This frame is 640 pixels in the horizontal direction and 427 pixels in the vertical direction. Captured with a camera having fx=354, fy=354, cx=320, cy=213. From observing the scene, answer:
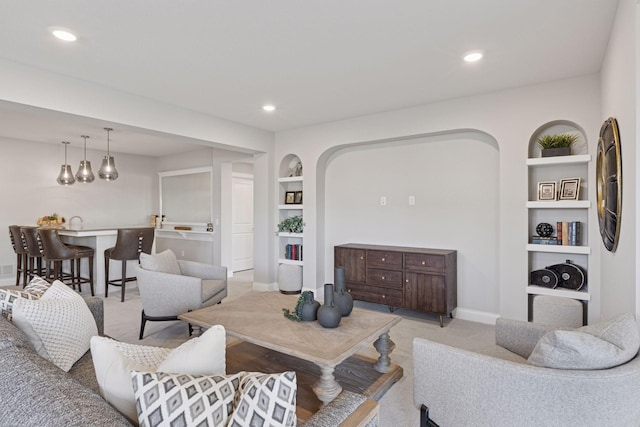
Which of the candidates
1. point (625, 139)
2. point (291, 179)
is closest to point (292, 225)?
→ point (291, 179)

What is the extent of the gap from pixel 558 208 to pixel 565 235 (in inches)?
10.5

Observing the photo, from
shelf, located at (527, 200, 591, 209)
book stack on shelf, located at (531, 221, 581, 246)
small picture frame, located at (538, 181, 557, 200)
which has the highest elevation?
small picture frame, located at (538, 181, 557, 200)

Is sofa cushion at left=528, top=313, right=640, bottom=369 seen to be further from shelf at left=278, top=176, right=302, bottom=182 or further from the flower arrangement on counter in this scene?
the flower arrangement on counter

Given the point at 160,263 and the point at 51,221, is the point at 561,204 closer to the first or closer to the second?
the point at 160,263

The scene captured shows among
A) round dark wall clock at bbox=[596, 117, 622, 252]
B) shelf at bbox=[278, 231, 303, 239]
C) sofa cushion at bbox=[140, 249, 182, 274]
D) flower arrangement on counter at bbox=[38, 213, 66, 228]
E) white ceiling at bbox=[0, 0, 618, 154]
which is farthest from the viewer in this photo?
flower arrangement on counter at bbox=[38, 213, 66, 228]

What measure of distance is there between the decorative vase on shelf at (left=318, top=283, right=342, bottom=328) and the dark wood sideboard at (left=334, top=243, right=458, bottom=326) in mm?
1780

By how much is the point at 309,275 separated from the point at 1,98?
3762 millimetres

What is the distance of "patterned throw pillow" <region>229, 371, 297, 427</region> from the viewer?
0.90 metres

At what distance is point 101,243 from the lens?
525 centimetres

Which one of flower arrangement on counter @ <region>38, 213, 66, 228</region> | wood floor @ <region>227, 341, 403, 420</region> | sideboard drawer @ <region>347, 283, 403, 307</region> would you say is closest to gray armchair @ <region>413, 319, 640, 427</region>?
wood floor @ <region>227, 341, 403, 420</region>

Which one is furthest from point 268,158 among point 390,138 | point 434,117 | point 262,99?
point 434,117

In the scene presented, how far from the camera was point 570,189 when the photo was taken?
3.34m

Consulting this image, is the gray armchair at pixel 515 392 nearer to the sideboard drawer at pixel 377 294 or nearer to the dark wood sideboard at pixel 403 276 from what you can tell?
the dark wood sideboard at pixel 403 276

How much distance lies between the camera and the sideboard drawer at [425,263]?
379 centimetres
